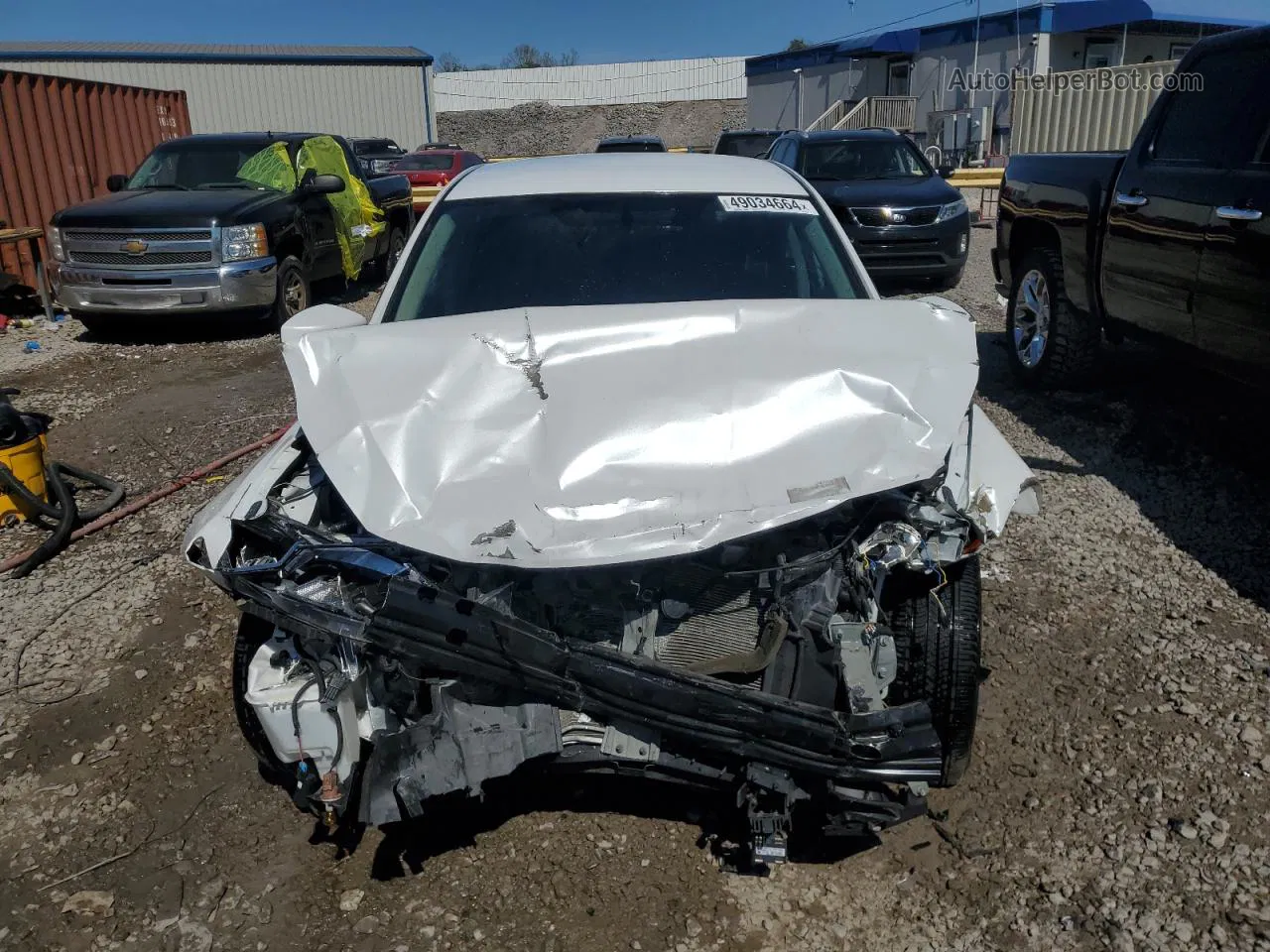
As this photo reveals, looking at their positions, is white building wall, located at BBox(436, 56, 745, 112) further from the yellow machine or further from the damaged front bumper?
the damaged front bumper


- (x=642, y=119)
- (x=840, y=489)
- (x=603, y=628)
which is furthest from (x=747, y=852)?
(x=642, y=119)

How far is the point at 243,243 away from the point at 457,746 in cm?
794

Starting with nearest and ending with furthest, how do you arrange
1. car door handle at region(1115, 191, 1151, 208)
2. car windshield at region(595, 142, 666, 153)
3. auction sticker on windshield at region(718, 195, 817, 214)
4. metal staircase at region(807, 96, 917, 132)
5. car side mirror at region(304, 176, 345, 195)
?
auction sticker on windshield at region(718, 195, 817, 214) → car door handle at region(1115, 191, 1151, 208) → car side mirror at region(304, 176, 345, 195) → car windshield at region(595, 142, 666, 153) → metal staircase at region(807, 96, 917, 132)

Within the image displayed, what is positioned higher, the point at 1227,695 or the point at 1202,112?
the point at 1202,112

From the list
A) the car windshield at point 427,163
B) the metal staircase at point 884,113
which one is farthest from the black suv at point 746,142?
the metal staircase at point 884,113

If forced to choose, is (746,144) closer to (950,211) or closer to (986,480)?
(950,211)

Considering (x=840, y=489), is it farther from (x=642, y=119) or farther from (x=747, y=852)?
(x=642, y=119)

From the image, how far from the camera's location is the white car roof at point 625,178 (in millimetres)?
4137

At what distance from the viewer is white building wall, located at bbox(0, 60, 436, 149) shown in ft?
102

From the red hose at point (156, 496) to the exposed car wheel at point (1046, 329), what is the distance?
4738 millimetres

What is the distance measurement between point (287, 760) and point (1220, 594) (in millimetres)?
3712

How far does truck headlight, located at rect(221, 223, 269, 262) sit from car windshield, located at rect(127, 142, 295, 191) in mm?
1063

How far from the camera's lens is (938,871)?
9.50ft

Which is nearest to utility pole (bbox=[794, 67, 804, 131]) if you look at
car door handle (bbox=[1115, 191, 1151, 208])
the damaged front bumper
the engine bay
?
car door handle (bbox=[1115, 191, 1151, 208])
